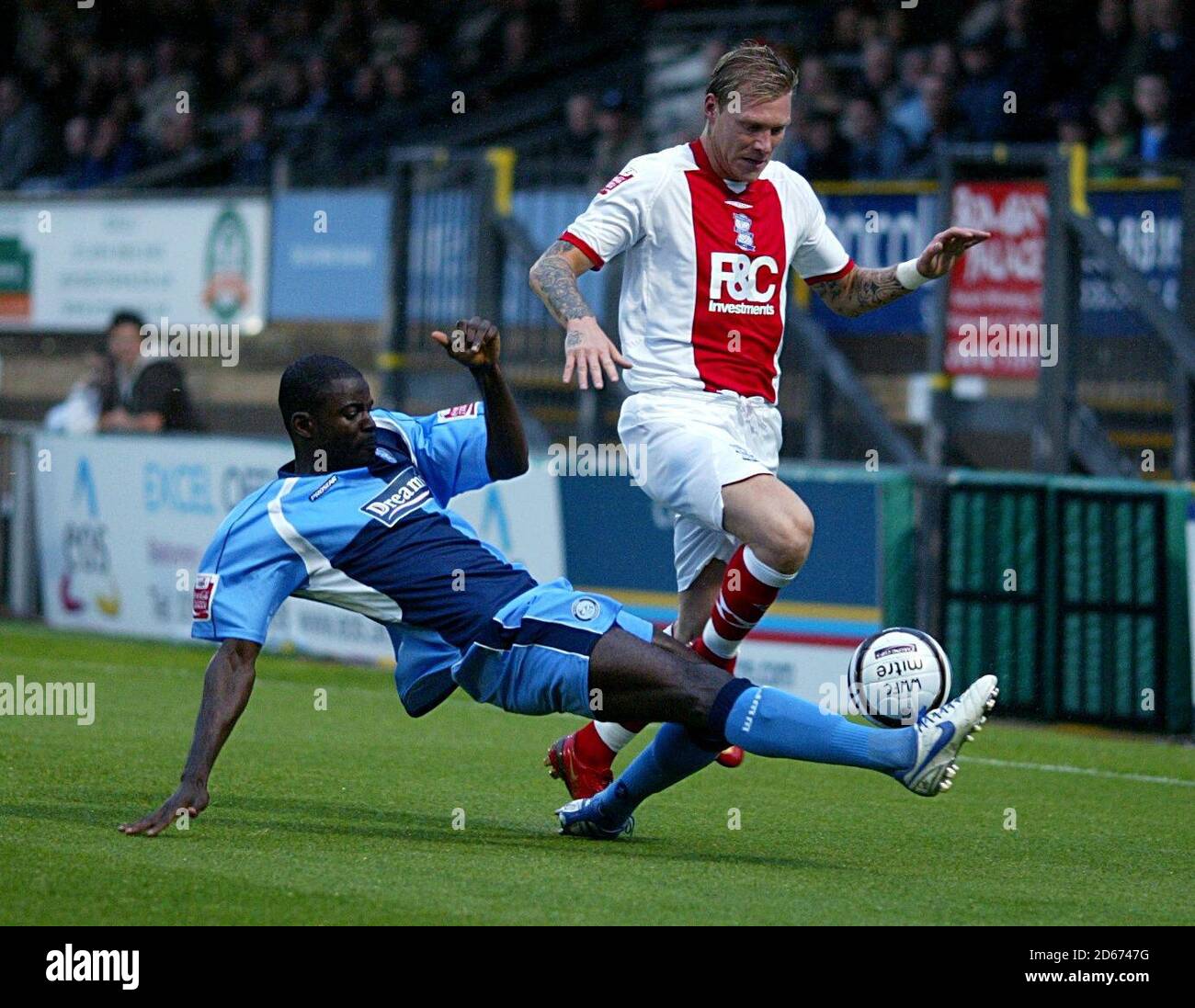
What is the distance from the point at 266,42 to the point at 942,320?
1233 cm

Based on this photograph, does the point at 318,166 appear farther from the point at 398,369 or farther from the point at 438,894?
the point at 438,894

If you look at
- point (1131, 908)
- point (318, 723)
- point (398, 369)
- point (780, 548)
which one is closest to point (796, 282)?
point (398, 369)

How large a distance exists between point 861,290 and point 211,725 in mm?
2847

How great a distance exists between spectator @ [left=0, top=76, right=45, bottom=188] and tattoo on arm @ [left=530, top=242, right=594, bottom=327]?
56.1ft

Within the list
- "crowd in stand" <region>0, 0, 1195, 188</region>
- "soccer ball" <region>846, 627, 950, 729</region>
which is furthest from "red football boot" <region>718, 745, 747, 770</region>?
"crowd in stand" <region>0, 0, 1195, 188</region>

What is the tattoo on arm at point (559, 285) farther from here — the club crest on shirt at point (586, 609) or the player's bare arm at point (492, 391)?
the club crest on shirt at point (586, 609)

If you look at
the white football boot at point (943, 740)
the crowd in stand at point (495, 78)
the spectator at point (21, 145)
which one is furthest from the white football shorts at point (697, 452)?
the spectator at point (21, 145)

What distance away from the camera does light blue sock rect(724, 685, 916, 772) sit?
5902mm

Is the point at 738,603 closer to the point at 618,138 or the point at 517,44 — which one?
the point at 618,138

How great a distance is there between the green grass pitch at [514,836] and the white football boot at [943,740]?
303 mm

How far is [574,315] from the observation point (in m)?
6.61

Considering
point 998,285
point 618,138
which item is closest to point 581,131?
point 618,138

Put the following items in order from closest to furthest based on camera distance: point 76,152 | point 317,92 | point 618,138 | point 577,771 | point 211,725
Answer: point 211,725
point 577,771
point 618,138
point 317,92
point 76,152

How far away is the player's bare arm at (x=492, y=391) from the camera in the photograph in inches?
239
